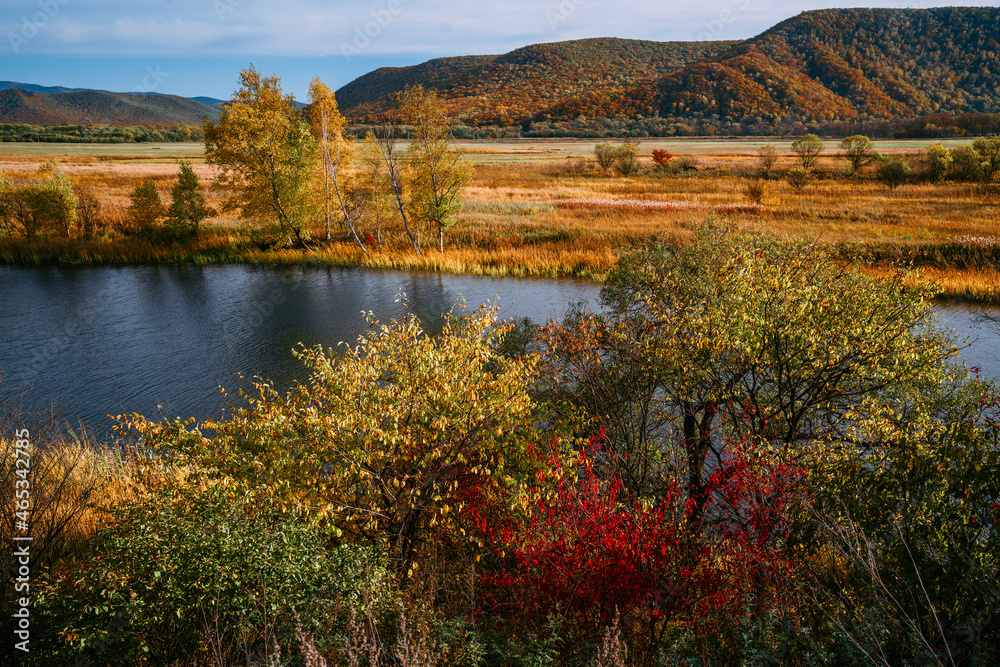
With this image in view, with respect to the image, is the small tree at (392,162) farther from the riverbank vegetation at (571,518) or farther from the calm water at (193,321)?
the riverbank vegetation at (571,518)

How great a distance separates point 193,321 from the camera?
24.2 m

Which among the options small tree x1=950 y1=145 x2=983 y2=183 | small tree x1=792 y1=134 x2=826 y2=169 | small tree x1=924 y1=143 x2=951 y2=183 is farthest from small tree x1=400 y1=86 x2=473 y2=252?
small tree x1=950 y1=145 x2=983 y2=183

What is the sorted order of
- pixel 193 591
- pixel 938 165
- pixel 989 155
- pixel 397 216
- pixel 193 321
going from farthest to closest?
pixel 989 155
pixel 938 165
pixel 397 216
pixel 193 321
pixel 193 591

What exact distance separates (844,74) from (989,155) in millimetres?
129910

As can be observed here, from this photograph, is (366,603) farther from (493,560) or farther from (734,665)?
(734,665)

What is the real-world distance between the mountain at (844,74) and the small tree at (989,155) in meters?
91.0

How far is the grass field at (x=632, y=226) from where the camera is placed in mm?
29484

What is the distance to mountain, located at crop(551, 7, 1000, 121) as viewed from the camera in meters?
148

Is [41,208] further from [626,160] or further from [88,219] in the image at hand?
[626,160]

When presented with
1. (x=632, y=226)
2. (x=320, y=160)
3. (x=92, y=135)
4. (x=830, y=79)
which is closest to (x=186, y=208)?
(x=320, y=160)

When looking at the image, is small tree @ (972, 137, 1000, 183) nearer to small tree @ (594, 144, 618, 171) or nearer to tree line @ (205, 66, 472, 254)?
small tree @ (594, 144, 618, 171)

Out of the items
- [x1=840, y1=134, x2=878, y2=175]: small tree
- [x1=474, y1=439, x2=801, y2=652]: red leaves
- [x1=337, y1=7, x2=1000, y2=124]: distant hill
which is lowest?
[x1=474, y1=439, x2=801, y2=652]: red leaves

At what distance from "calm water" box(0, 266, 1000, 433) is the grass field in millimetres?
2125

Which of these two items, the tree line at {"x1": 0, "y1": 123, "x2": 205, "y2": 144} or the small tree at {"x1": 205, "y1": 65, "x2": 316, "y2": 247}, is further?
the tree line at {"x1": 0, "y1": 123, "x2": 205, "y2": 144}
